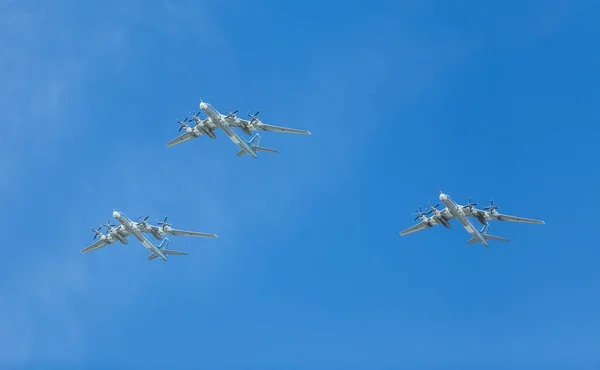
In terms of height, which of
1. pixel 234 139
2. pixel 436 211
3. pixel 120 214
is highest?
pixel 234 139

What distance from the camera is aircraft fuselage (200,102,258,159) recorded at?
112 meters

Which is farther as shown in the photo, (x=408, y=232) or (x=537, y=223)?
(x=408, y=232)

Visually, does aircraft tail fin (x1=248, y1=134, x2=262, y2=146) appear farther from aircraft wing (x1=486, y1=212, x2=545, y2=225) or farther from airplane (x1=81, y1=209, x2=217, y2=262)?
aircraft wing (x1=486, y1=212, x2=545, y2=225)

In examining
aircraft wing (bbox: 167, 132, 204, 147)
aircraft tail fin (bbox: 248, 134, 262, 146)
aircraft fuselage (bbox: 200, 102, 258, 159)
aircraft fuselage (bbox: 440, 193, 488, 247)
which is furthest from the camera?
aircraft wing (bbox: 167, 132, 204, 147)

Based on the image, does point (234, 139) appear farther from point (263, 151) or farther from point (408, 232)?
point (408, 232)

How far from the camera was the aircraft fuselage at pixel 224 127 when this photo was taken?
367 feet

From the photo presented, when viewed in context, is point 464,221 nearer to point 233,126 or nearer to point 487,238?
point 487,238

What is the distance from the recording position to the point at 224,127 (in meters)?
114

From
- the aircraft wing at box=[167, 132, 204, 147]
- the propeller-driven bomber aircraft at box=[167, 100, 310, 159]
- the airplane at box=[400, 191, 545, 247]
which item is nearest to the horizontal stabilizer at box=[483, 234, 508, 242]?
the airplane at box=[400, 191, 545, 247]

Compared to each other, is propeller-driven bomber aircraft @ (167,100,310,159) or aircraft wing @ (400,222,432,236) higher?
propeller-driven bomber aircraft @ (167,100,310,159)

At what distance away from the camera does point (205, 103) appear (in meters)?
112

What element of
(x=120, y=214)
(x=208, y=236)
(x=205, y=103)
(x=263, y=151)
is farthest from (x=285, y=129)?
(x=120, y=214)

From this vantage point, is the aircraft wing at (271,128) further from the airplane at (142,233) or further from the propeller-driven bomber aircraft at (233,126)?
the airplane at (142,233)

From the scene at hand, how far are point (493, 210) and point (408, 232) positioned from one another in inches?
548
